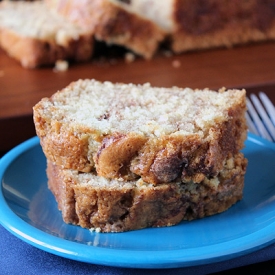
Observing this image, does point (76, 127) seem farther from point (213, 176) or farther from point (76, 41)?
point (76, 41)

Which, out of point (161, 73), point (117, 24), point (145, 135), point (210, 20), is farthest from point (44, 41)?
point (145, 135)

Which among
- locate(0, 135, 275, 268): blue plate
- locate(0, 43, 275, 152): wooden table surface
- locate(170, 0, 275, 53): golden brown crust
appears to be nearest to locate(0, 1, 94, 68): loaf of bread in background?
locate(0, 43, 275, 152): wooden table surface

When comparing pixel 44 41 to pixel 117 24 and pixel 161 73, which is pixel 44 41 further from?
pixel 161 73

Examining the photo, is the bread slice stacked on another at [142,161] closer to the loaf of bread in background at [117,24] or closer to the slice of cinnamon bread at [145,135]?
the slice of cinnamon bread at [145,135]

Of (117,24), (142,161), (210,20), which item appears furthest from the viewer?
(210,20)

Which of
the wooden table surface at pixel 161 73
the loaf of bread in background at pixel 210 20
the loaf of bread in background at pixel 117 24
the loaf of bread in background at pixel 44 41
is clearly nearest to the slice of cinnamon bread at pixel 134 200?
the wooden table surface at pixel 161 73

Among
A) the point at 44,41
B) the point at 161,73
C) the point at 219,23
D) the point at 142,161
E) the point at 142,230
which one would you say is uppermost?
the point at 142,161
